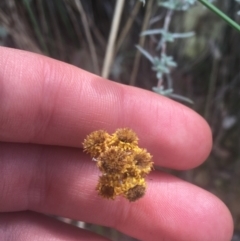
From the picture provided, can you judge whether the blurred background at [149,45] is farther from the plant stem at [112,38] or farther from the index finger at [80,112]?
the index finger at [80,112]

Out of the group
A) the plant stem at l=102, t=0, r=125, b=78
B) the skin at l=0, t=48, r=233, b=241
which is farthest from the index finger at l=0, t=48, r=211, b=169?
the plant stem at l=102, t=0, r=125, b=78

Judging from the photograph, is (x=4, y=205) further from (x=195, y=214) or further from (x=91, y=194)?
(x=195, y=214)

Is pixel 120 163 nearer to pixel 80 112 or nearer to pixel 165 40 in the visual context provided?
pixel 80 112

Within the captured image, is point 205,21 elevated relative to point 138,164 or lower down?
elevated

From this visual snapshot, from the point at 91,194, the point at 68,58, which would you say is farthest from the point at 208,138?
the point at 68,58

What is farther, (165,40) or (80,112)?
(165,40)

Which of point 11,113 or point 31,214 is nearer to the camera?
point 11,113

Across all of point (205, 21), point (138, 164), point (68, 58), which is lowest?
point (138, 164)

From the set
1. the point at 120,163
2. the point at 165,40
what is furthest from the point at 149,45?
the point at 120,163
